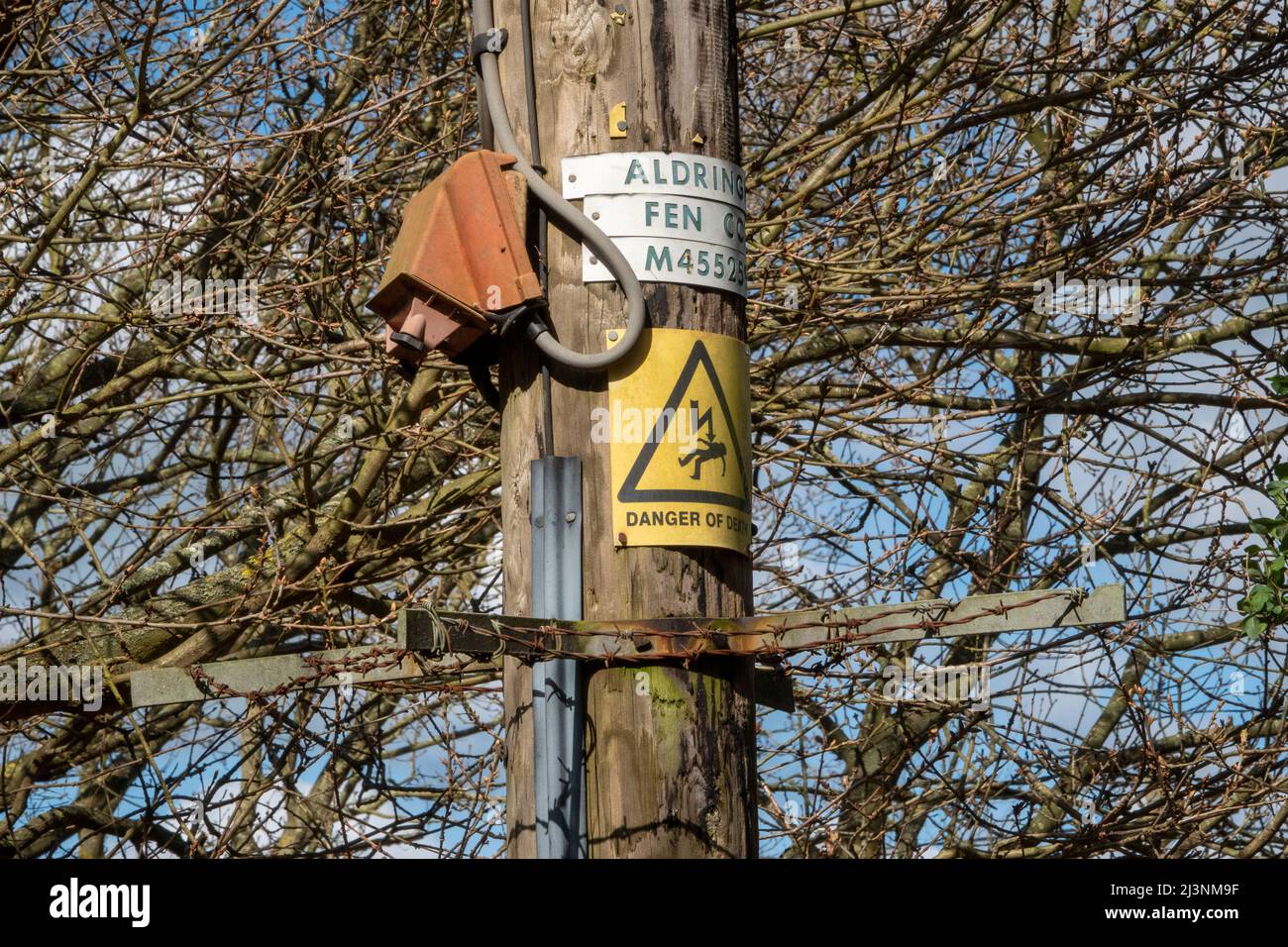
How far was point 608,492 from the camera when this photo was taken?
10.2 ft

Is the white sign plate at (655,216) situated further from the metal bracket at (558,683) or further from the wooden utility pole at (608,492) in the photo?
the metal bracket at (558,683)

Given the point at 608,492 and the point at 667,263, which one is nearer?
the point at 608,492

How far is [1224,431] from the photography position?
7.30 meters

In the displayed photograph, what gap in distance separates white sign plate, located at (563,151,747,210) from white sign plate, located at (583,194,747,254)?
0.01 metres

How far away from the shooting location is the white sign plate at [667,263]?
10.5ft

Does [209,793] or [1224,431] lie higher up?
[1224,431]

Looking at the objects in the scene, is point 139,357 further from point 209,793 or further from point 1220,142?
point 1220,142

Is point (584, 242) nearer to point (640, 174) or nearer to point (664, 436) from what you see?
point (640, 174)

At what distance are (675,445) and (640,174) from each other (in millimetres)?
549

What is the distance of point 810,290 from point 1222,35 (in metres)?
2.30

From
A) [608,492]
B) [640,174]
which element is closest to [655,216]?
[640,174]

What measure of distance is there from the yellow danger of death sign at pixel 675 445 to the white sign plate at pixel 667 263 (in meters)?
0.11

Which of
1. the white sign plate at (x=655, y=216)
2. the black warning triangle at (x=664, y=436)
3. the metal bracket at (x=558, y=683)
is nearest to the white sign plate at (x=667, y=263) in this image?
the white sign plate at (x=655, y=216)
